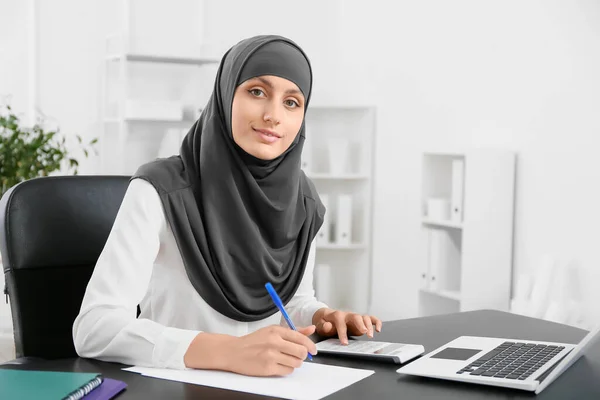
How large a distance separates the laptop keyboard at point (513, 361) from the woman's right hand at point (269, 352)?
0.24m

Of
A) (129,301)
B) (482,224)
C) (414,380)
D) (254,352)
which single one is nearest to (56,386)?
(254,352)

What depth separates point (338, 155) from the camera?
15.4 feet

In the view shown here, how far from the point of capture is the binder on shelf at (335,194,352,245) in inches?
183

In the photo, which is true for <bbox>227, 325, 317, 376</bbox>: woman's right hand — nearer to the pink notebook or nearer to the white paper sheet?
the white paper sheet

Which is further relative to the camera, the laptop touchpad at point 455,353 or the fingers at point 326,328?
the fingers at point 326,328

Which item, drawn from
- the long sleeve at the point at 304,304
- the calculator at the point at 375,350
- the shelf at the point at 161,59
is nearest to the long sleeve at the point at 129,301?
the calculator at the point at 375,350

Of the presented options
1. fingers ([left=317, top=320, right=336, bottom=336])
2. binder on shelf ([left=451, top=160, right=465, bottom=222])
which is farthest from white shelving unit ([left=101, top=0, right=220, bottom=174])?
fingers ([left=317, top=320, right=336, bottom=336])

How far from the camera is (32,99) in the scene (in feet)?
15.0

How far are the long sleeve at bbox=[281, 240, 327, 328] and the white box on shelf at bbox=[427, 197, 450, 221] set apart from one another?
2.19 m

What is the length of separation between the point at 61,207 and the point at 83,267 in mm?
132

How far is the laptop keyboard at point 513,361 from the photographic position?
3.77ft

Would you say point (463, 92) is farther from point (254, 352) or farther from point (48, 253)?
point (254, 352)

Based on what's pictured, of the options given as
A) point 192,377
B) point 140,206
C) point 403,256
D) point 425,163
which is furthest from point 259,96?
point 403,256

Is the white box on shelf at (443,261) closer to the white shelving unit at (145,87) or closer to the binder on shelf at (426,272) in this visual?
the binder on shelf at (426,272)
